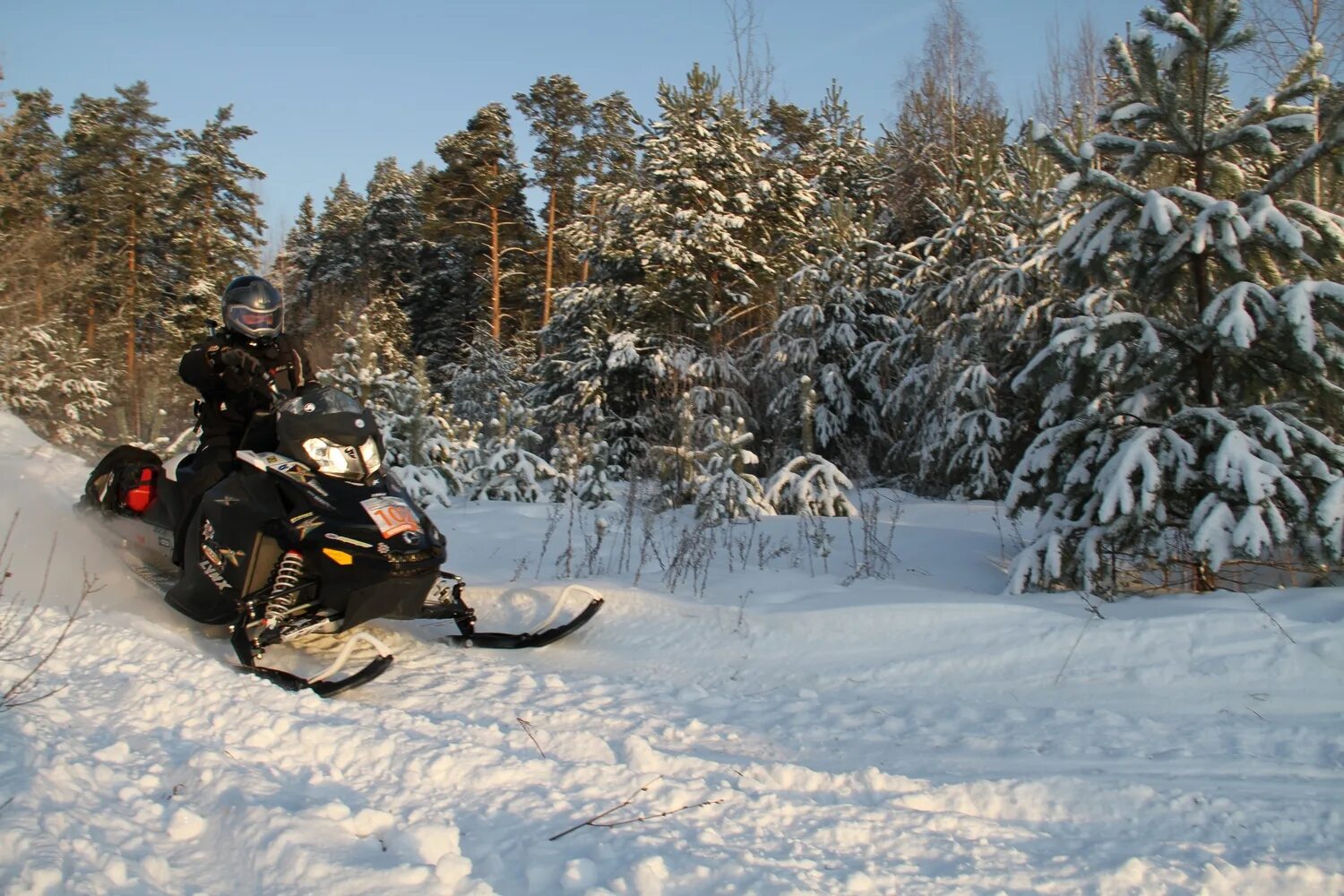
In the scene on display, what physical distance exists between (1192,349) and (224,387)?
19.5 ft

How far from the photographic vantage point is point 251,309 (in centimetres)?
519

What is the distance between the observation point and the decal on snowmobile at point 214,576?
4.55 metres

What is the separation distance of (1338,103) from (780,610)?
4.61 metres

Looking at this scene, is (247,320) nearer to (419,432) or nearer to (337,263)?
(419,432)

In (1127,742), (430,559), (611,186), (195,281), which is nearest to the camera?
(1127,742)

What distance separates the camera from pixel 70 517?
5941mm

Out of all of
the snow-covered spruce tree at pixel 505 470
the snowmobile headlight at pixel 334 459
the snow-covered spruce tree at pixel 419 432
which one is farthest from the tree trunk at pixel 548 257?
the snowmobile headlight at pixel 334 459

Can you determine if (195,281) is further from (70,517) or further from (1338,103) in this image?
(1338,103)

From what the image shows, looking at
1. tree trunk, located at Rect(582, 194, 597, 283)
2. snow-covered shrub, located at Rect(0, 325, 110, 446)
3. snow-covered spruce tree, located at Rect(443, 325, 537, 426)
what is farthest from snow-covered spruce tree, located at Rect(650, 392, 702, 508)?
snow-covered spruce tree, located at Rect(443, 325, 537, 426)

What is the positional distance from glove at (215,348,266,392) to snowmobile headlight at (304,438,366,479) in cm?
89

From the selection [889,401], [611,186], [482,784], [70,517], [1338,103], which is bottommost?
[482,784]

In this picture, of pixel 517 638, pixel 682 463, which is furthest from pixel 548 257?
pixel 517 638

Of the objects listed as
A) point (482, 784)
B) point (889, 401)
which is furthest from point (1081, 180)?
point (889, 401)

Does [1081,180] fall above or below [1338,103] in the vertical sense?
below
